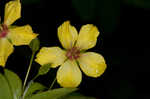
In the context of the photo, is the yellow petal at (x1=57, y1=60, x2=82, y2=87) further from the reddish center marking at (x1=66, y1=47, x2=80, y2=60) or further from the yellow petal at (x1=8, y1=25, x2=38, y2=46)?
the yellow petal at (x1=8, y1=25, x2=38, y2=46)

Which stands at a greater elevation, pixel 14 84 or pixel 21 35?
pixel 21 35

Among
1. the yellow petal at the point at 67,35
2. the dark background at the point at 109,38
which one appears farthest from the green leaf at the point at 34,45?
the dark background at the point at 109,38

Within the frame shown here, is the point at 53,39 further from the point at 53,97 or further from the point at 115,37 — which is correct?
the point at 53,97

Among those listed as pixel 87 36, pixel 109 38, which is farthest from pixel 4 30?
pixel 109 38

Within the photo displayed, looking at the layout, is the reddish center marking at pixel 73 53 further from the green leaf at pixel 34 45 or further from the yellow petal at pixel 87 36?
the green leaf at pixel 34 45

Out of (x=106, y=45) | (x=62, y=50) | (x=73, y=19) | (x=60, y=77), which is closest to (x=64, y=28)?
(x=62, y=50)

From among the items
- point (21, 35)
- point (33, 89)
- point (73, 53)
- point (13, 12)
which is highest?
point (13, 12)

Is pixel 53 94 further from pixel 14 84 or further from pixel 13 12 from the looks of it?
pixel 13 12

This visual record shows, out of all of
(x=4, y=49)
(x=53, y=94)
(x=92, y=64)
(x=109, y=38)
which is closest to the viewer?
(x=53, y=94)
